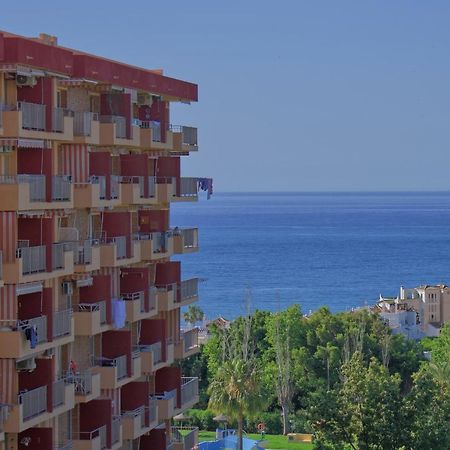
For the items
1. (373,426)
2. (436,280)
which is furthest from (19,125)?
(436,280)

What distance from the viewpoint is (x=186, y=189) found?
3791 cm

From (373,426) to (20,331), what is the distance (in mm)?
15891

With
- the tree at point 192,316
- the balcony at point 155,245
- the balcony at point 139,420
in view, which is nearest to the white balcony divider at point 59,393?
the balcony at point 139,420

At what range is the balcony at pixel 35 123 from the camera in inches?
1071

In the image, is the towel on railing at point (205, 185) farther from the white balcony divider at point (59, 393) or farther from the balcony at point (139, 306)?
the white balcony divider at point (59, 393)

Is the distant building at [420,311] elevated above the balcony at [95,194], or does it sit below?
below

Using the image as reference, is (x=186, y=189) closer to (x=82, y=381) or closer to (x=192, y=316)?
(x=82, y=381)

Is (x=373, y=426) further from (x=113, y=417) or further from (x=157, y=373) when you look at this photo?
(x=113, y=417)

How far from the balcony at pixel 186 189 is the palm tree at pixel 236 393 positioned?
17.9 meters

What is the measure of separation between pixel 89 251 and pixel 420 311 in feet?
278

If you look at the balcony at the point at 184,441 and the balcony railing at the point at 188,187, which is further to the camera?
the balcony at the point at 184,441

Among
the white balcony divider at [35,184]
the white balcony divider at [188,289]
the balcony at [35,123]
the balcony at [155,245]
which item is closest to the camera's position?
the balcony at [35,123]

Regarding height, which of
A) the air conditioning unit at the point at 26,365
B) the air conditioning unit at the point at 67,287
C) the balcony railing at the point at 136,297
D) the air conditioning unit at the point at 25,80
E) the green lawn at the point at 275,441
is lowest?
the green lawn at the point at 275,441

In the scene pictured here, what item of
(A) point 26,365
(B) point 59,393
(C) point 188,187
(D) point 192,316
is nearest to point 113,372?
(B) point 59,393
